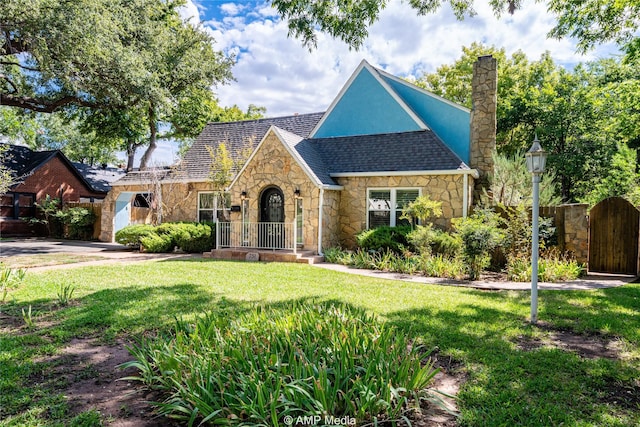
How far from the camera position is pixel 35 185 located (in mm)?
23234

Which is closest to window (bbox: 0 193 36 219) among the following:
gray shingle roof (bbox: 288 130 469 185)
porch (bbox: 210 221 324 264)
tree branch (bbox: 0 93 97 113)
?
tree branch (bbox: 0 93 97 113)

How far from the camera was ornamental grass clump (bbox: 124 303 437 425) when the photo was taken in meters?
2.75

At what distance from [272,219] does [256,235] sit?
88 centimetres

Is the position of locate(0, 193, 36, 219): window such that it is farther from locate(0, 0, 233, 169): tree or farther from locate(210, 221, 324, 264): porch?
locate(210, 221, 324, 264): porch

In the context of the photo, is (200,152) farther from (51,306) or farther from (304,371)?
(304,371)

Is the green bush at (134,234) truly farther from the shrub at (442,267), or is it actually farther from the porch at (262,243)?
the shrub at (442,267)

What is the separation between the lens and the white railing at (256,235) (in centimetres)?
1290

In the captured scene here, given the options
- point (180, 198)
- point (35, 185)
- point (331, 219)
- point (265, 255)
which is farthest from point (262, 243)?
point (35, 185)

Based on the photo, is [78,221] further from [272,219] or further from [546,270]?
[546,270]

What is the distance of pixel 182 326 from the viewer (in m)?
4.20

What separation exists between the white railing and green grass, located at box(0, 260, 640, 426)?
3004 millimetres

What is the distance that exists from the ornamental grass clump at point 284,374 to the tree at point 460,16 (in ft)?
18.4

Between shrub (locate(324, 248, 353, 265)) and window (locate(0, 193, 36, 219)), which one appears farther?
window (locate(0, 193, 36, 219))

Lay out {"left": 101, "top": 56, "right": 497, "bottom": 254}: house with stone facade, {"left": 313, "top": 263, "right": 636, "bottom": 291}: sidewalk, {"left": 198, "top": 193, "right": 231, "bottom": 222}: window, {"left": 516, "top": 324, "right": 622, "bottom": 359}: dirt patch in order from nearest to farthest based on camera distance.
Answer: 1. {"left": 516, "top": 324, "right": 622, "bottom": 359}: dirt patch
2. {"left": 313, "top": 263, "right": 636, "bottom": 291}: sidewalk
3. {"left": 101, "top": 56, "right": 497, "bottom": 254}: house with stone facade
4. {"left": 198, "top": 193, "right": 231, "bottom": 222}: window
